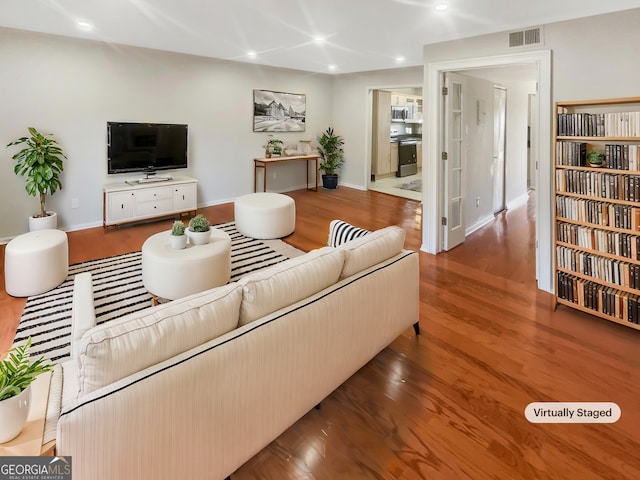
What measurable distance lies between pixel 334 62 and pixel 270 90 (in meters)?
1.51

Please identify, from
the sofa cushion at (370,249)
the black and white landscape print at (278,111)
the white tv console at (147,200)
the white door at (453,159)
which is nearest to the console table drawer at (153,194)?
the white tv console at (147,200)

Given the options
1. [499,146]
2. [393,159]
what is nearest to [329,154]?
[393,159]

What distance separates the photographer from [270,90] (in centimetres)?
702

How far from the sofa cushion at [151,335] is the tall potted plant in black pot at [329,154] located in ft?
21.8

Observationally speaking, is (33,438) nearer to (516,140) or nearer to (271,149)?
(271,149)

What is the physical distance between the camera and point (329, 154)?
807 centimetres

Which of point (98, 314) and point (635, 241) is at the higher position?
point (635, 241)

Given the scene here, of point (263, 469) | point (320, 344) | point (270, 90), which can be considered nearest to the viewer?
point (263, 469)

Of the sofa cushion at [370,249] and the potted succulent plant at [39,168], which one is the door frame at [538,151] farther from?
the potted succulent plant at [39,168]

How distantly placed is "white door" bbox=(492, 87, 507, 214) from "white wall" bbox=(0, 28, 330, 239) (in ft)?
12.5

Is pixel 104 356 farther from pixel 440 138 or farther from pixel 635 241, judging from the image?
pixel 440 138

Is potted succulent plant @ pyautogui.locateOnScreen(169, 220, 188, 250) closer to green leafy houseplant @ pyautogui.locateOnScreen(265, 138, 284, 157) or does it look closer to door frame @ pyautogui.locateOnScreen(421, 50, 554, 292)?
door frame @ pyautogui.locateOnScreen(421, 50, 554, 292)

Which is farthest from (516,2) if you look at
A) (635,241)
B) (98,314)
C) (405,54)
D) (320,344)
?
(98,314)

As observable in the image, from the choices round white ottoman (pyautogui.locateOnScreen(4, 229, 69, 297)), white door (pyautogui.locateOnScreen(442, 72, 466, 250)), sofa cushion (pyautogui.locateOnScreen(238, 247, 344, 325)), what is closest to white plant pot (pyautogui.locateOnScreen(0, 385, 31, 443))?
sofa cushion (pyautogui.locateOnScreen(238, 247, 344, 325))
